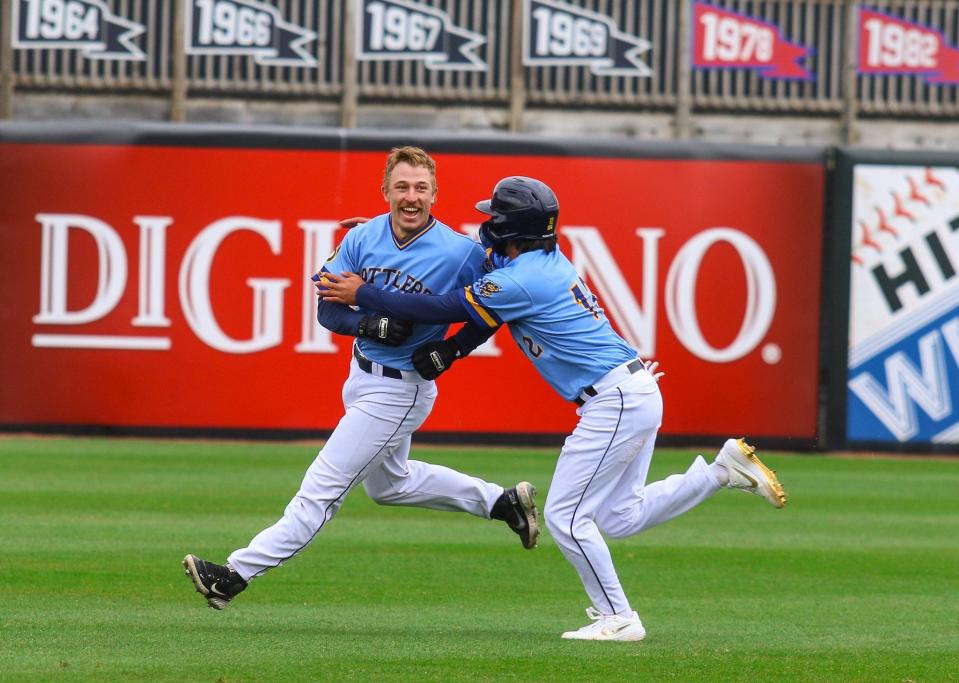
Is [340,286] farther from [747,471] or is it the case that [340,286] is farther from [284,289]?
[284,289]

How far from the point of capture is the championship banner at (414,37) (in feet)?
67.6

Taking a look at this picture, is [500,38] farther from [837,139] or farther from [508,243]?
[508,243]

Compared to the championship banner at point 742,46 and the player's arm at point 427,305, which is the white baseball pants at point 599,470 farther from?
the championship banner at point 742,46

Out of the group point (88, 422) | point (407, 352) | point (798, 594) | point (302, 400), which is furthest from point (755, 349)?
point (407, 352)

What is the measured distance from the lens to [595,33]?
20859 millimetres

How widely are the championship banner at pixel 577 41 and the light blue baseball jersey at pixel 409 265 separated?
562 inches

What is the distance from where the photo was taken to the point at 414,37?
2066 centimetres

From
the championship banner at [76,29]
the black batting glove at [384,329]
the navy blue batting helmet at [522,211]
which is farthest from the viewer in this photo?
the championship banner at [76,29]

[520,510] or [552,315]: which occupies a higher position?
[552,315]

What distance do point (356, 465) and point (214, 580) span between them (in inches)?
29.3

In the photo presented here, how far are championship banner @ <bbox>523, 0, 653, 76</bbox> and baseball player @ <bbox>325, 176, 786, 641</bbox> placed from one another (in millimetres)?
14587

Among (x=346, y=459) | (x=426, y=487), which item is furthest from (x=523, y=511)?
(x=346, y=459)

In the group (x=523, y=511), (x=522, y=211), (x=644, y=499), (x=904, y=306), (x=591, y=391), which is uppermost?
(x=522, y=211)

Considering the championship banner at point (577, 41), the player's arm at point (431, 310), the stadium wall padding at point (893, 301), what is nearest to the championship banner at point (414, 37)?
the championship banner at point (577, 41)
